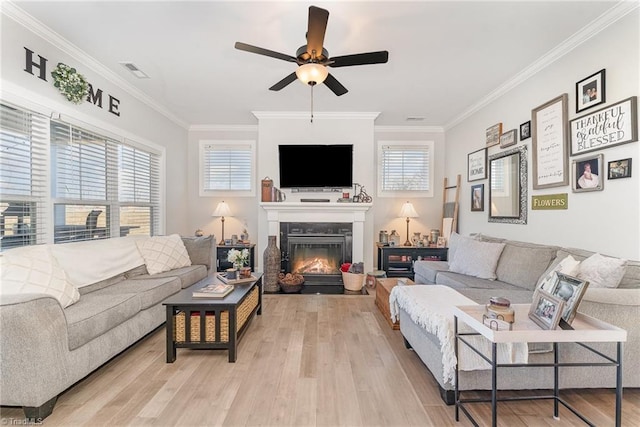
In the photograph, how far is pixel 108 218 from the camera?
377cm

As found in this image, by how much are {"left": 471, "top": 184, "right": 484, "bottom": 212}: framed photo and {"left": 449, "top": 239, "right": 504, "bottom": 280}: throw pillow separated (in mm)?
987

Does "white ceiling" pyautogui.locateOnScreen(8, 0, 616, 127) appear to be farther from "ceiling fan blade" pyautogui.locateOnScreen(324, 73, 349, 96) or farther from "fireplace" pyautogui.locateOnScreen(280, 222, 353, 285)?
"fireplace" pyautogui.locateOnScreen(280, 222, 353, 285)

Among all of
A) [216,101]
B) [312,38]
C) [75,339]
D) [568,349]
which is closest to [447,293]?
[568,349]

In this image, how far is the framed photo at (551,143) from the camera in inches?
118

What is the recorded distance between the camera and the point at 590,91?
8.89 ft

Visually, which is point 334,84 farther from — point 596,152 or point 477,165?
point 477,165

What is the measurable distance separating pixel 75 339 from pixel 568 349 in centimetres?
317

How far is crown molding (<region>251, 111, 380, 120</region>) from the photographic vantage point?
16.7ft

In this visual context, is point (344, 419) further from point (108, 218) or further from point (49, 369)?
point (108, 218)

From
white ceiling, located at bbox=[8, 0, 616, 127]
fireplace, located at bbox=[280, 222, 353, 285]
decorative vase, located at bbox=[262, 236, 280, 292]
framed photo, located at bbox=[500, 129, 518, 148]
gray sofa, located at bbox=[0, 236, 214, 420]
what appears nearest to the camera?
gray sofa, located at bbox=[0, 236, 214, 420]

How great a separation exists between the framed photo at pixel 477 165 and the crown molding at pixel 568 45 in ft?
2.27

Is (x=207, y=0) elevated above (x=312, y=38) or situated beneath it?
elevated above

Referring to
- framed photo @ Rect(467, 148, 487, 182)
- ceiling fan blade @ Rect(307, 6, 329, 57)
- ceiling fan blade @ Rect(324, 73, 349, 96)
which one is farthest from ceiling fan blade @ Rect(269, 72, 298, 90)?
framed photo @ Rect(467, 148, 487, 182)

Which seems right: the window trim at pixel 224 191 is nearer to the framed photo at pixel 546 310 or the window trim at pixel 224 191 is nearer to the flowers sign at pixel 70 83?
the flowers sign at pixel 70 83
